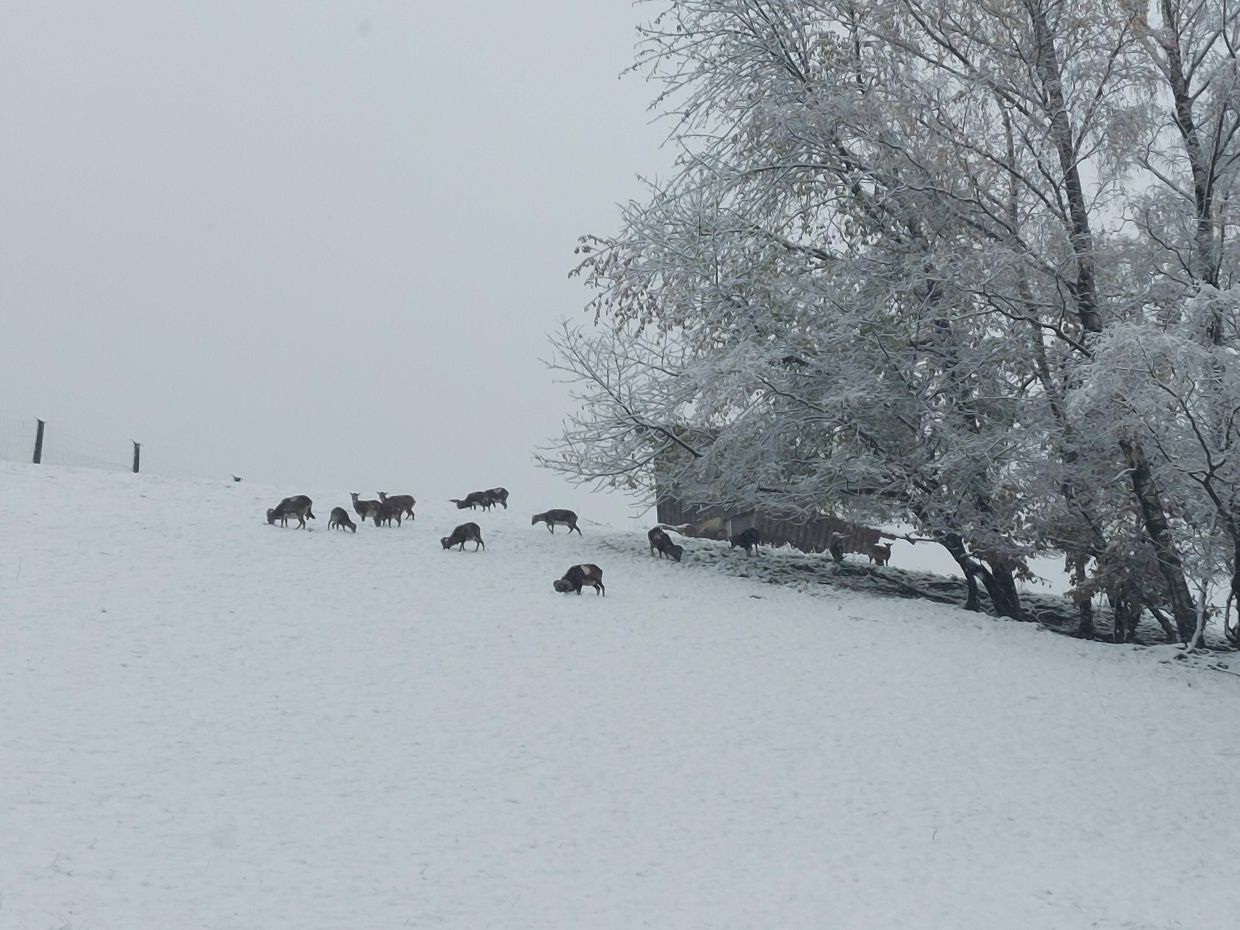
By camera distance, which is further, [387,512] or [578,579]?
[387,512]

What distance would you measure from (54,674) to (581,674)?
5.72 metres

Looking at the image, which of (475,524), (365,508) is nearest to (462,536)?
(475,524)

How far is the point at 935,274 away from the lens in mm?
17859

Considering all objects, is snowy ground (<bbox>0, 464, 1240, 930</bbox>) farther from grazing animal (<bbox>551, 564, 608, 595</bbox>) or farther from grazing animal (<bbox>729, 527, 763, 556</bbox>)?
grazing animal (<bbox>729, 527, 763, 556</bbox>)

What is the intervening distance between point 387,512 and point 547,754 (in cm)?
1021

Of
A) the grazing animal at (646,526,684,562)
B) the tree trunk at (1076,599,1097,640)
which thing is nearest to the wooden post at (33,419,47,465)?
the grazing animal at (646,526,684,562)

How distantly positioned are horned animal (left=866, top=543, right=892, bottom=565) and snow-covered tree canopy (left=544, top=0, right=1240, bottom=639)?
11.2 ft

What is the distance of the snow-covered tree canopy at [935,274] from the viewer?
16.6 m

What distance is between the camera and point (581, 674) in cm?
1336

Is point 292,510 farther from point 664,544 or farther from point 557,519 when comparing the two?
point 664,544

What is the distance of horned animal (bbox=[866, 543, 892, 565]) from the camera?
23.2 meters

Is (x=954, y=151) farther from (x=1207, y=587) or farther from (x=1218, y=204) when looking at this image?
(x=1207, y=587)

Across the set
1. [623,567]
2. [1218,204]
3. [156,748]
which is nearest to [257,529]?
[623,567]

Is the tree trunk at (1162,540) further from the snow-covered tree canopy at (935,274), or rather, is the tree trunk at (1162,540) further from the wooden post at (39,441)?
the wooden post at (39,441)
